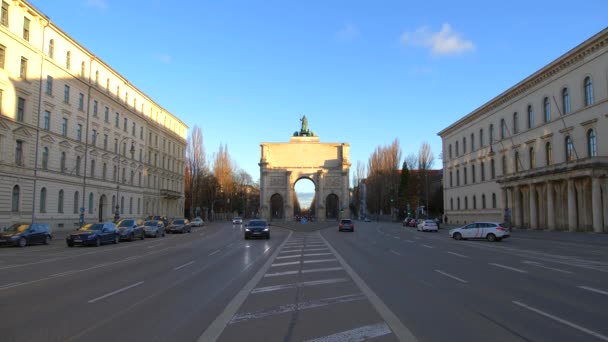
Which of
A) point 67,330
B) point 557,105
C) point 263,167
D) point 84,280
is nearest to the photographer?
point 67,330

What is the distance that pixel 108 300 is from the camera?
9914 millimetres

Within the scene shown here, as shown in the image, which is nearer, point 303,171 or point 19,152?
point 19,152

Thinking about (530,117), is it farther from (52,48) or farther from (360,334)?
(360,334)

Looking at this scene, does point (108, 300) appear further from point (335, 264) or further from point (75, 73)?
point (75, 73)

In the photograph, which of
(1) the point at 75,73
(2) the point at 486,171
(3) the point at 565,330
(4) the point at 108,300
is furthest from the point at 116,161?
(3) the point at 565,330

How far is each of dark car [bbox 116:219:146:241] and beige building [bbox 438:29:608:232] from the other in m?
33.7

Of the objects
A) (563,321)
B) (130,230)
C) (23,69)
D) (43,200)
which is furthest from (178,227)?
(563,321)

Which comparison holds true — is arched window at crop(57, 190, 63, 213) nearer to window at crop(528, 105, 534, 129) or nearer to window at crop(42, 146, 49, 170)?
window at crop(42, 146, 49, 170)

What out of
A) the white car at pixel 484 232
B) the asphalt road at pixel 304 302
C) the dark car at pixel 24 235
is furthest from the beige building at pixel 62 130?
the white car at pixel 484 232

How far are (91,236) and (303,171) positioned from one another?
264 ft

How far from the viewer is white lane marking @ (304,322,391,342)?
6770 mm

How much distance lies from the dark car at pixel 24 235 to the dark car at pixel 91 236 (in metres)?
2.14

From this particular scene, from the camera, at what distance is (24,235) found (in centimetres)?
2853

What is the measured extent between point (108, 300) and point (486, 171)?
6393 centimetres
